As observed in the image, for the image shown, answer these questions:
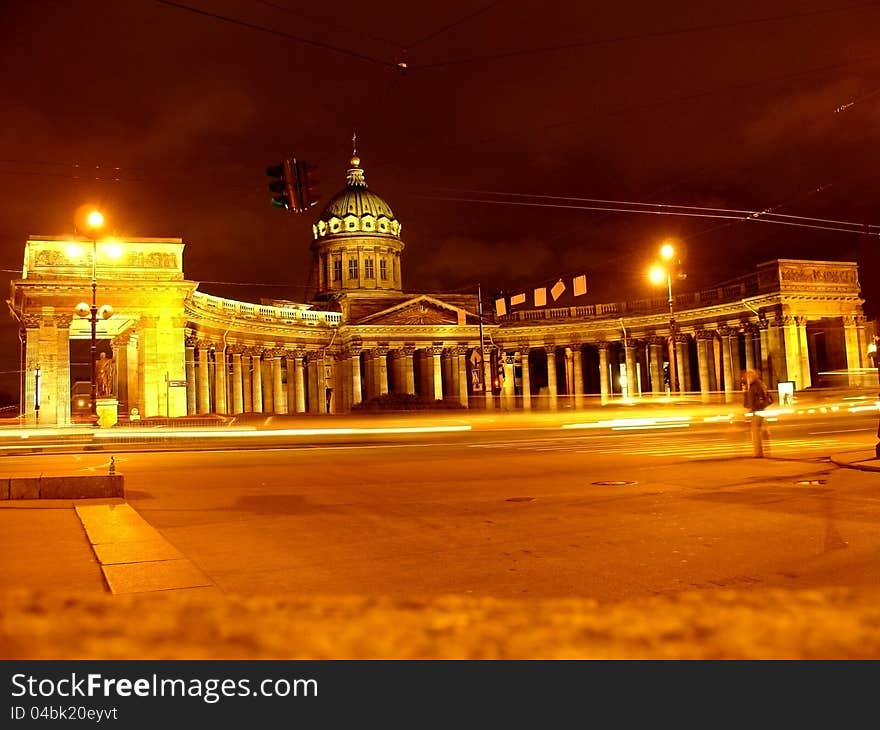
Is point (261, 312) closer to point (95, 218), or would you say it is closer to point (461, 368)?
point (461, 368)

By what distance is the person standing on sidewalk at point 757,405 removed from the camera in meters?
17.2

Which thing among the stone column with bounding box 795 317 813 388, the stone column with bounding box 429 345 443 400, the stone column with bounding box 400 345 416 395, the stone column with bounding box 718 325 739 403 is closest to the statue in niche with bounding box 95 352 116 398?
the stone column with bounding box 400 345 416 395

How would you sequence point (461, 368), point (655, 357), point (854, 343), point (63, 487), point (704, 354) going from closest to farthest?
point (63, 487) < point (854, 343) < point (704, 354) < point (655, 357) < point (461, 368)

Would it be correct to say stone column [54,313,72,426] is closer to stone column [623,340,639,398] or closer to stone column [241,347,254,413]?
stone column [241,347,254,413]

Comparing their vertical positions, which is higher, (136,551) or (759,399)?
(759,399)

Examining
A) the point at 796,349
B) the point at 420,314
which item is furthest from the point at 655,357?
the point at 420,314

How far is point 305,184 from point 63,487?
884 cm

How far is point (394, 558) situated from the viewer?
25.3 feet

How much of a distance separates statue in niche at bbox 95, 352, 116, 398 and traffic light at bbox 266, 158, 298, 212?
5421 cm

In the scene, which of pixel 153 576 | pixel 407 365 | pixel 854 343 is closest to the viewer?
pixel 153 576

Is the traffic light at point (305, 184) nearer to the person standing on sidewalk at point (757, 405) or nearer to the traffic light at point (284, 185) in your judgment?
the traffic light at point (284, 185)

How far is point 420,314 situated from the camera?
267ft
